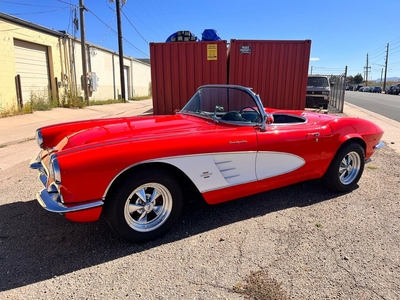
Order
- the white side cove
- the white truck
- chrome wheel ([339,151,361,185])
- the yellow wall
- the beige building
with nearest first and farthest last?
1. the white side cove
2. chrome wheel ([339,151,361,185])
3. the yellow wall
4. the beige building
5. the white truck

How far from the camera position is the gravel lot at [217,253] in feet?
7.12

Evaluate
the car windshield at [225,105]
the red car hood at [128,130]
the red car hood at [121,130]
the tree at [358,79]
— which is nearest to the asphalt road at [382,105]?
the car windshield at [225,105]

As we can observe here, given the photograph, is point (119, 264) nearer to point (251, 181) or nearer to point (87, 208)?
point (87, 208)

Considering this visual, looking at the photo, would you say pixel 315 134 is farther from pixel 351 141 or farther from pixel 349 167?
pixel 349 167

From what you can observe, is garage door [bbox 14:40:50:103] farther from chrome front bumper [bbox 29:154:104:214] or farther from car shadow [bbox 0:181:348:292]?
chrome front bumper [bbox 29:154:104:214]

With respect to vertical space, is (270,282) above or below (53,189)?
below

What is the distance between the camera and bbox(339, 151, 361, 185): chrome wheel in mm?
3909

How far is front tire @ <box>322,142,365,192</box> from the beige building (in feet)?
40.5

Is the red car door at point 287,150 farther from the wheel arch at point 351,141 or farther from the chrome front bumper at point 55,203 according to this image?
the chrome front bumper at point 55,203

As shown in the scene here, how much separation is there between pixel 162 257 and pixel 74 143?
1299mm

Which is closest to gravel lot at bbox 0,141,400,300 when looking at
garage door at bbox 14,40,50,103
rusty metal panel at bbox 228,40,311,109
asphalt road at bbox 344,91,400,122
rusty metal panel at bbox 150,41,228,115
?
rusty metal panel at bbox 228,40,311,109

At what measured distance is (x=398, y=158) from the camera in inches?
225

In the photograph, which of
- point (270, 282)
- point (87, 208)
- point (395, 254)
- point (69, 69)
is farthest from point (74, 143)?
point (69, 69)

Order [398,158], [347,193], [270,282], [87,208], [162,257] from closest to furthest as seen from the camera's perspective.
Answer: [270,282], [87,208], [162,257], [347,193], [398,158]
